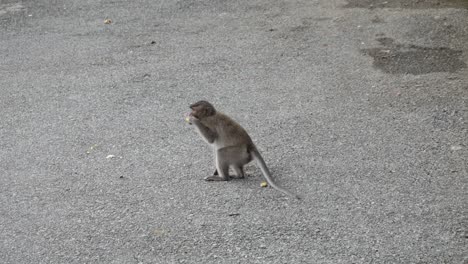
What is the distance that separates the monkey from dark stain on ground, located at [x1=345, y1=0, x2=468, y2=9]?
468 centimetres

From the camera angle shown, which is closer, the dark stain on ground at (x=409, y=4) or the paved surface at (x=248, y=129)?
the paved surface at (x=248, y=129)

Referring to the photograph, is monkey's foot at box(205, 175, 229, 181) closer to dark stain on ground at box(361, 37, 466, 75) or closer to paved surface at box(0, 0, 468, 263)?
paved surface at box(0, 0, 468, 263)

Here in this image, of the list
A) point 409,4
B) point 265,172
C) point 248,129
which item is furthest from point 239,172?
point 409,4

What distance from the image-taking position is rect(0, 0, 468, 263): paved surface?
15.0ft

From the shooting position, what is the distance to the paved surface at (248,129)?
4574 millimetres

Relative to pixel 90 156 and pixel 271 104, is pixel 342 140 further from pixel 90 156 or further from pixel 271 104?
pixel 90 156

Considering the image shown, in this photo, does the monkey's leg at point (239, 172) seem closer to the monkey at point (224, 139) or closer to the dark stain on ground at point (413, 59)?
the monkey at point (224, 139)

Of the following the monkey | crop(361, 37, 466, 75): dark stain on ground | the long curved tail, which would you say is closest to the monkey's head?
the monkey

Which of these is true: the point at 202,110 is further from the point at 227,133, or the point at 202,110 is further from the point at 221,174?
the point at 221,174

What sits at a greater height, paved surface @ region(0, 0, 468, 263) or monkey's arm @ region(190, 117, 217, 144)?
monkey's arm @ region(190, 117, 217, 144)

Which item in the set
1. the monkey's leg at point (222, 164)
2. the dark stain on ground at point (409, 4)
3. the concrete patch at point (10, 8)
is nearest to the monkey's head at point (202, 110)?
the monkey's leg at point (222, 164)

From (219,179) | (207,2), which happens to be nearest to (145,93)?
(219,179)

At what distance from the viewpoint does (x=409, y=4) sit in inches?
364

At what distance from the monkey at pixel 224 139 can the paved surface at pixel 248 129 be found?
182 millimetres
